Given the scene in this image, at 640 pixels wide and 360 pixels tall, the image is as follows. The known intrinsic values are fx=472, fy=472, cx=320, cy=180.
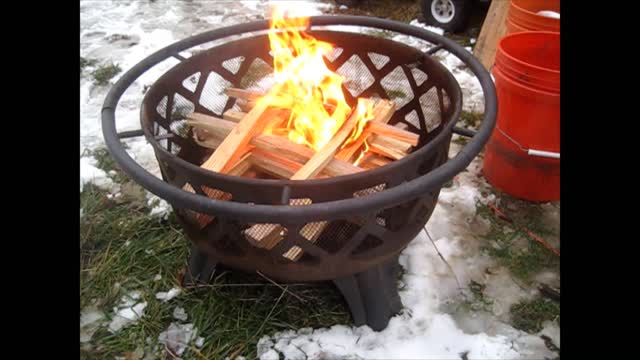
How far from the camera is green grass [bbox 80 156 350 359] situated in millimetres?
2148

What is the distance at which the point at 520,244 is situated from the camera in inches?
104

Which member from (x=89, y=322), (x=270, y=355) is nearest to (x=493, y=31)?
(x=270, y=355)

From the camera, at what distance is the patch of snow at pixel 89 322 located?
2186mm

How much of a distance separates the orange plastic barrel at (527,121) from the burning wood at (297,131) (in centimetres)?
90

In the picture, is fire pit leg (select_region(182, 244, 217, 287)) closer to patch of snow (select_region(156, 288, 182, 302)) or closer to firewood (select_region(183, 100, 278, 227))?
patch of snow (select_region(156, 288, 182, 302))

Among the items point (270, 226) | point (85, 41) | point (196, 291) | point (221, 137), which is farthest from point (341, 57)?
point (85, 41)

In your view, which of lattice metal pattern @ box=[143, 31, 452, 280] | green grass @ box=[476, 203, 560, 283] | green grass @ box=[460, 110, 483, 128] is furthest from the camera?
green grass @ box=[460, 110, 483, 128]

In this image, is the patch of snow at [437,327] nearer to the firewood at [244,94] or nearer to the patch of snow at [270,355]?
the patch of snow at [270,355]

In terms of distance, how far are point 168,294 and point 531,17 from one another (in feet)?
9.29

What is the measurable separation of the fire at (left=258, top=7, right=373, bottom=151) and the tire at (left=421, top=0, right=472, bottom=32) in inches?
109

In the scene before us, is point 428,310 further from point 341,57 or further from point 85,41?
point 85,41

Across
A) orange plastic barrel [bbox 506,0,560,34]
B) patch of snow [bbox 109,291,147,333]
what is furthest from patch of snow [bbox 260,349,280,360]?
orange plastic barrel [bbox 506,0,560,34]

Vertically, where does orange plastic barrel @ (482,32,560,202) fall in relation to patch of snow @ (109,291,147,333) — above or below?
above

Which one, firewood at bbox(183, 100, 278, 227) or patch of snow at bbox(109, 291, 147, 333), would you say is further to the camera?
patch of snow at bbox(109, 291, 147, 333)
